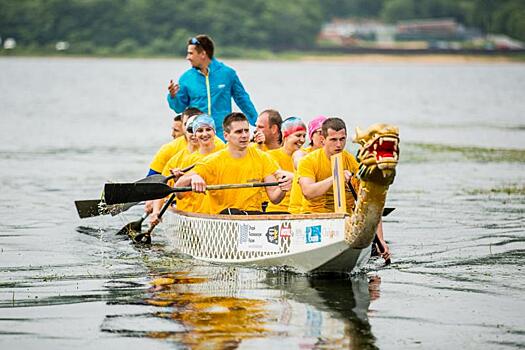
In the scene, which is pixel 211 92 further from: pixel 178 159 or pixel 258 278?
pixel 258 278

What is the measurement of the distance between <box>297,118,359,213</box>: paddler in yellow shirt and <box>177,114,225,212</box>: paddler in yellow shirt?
5.59ft

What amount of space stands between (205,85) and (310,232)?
4.54 m

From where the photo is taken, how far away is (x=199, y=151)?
1435 centimetres

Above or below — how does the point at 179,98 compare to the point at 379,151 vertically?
above

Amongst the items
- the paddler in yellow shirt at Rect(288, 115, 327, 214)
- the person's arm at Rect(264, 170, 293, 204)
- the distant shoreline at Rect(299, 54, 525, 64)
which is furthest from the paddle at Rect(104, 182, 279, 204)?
the distant shoreline at Rect(299, 54, 525, 64)

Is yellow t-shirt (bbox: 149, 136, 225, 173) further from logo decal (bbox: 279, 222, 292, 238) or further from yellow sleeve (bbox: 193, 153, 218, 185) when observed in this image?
logo decal (bbox: 279, 222, 292, 238)

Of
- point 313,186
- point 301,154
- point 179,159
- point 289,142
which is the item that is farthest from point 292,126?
point 313,186

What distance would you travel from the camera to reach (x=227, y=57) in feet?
Result: 411

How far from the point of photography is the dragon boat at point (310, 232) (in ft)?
34.4

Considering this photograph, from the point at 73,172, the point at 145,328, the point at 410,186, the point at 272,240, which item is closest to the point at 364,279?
the point at 272,240

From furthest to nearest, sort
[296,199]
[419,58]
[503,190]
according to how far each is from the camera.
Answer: [419,58]
[503,190]
[296,199]

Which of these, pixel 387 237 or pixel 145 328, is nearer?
pixel 145 328

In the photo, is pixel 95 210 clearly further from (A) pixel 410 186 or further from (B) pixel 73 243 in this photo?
(A) pixel 410 186

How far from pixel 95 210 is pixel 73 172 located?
8.20 metres
